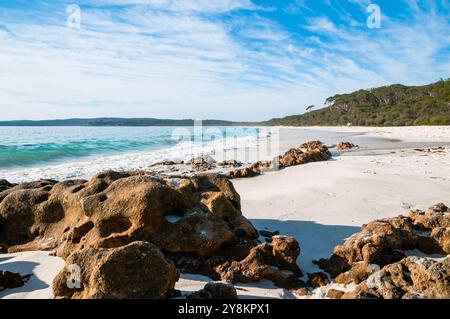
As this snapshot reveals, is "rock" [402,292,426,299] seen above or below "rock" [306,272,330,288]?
above

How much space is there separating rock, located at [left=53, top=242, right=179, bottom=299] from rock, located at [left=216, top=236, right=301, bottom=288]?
1.02 m

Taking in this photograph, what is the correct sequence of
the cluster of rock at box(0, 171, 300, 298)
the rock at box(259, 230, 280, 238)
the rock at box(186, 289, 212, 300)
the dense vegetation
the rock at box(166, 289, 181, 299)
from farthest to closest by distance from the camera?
the dense vegetation, the rock at box(259, 230, 280, 238), the rock at box(166, 289, 181, 299), the rock at box(186, 289, 212, 300), the cluster of rock at box(0, 171, 300, 298)

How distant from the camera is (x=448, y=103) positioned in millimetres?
51219

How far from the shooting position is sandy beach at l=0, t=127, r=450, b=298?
406 cm

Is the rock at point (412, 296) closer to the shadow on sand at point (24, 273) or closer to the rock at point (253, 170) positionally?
the shadow on sand at point (24, 273)

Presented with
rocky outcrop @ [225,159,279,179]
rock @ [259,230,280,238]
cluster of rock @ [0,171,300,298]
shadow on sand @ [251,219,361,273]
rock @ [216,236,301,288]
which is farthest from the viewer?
rocky outcrop @ [225,159,279,179]

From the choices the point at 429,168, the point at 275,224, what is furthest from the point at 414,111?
the point at 275,224

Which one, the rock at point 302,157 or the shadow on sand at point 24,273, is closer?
the shadow on sand at point 24,273

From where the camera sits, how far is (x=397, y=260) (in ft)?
12.9

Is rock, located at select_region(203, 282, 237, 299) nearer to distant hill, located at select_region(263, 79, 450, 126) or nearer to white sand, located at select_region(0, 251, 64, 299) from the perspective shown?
white sand, located at select_region(0, 251, 64, 299)

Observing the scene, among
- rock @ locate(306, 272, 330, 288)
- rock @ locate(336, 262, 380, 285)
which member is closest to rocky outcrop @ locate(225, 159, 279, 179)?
rock @ locate(306, 272, 330, 288)

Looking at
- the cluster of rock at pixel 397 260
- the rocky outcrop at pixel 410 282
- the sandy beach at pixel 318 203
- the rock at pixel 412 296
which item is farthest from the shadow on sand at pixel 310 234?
the rock at pixel 412 296

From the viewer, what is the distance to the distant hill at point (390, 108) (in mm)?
51894
